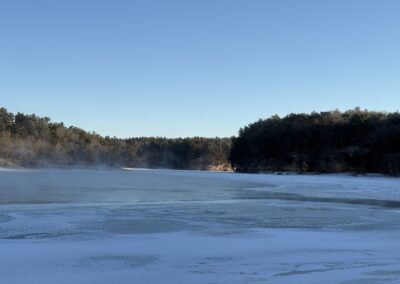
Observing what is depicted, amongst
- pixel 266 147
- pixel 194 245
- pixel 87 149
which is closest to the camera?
pixel 194 245

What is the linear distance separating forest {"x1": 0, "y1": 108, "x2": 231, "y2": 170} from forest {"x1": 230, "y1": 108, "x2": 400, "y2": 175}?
3741 centimetres

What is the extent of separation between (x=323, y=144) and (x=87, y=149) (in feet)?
182

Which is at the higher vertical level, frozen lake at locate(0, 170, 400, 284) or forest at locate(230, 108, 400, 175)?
forest at locate(230, 108, 400, 175)

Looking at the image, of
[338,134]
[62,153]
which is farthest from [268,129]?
[62,153]

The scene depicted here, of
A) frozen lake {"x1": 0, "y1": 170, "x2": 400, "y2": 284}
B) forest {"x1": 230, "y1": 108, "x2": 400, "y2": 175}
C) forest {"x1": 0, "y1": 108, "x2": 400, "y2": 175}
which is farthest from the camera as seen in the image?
forest {"x1": 0, "y1": 108, "x2": 400, "y2": 175}

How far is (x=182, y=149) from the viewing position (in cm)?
11344

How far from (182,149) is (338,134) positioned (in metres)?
61.6

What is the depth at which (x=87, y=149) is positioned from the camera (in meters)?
97.4

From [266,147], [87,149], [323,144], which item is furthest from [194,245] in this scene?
[87,149]

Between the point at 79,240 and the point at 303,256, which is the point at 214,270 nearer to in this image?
the point at 303,256

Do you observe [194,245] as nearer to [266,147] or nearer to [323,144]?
[323,144]

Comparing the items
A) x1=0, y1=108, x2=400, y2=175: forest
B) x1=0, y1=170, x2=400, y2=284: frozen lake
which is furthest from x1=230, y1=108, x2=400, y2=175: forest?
x1=0, y1=170, x2=400, y2=284: frozen lake

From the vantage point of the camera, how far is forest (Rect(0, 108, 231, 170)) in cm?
8381

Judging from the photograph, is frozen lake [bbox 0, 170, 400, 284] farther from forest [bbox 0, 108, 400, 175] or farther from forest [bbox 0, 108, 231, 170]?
forest [bbox 0, 108, 231, 170]
